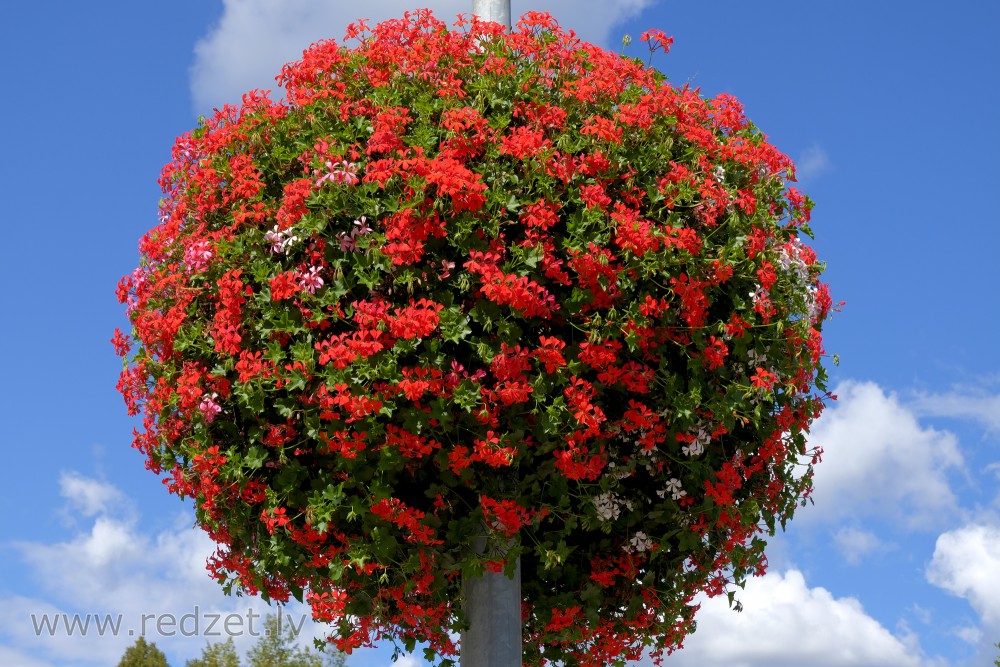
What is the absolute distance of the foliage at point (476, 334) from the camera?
260 inches

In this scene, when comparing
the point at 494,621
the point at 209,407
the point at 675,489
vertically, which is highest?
the point at 209,407

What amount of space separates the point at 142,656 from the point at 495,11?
18.9m

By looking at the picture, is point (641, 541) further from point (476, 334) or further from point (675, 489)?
point (476, 334)

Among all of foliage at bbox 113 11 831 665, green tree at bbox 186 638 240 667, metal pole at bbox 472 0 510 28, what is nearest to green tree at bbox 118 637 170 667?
green tree at bbox 186 638 240 667

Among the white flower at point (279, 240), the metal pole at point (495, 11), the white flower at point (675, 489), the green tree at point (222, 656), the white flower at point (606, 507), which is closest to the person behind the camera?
the white flower at point (279, 240)

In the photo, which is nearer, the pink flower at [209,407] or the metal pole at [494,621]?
the pink flower at [209,407]

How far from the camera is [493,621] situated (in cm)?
733

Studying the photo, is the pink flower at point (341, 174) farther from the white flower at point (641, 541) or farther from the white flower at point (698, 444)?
the white flower at point (641, 541)

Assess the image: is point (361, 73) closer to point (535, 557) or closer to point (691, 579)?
point (535, 557)

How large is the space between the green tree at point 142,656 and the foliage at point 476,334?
53.3 ft

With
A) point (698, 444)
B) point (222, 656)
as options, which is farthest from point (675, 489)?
point (222, 656)

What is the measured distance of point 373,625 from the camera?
7637 mm

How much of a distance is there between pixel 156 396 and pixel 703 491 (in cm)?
416

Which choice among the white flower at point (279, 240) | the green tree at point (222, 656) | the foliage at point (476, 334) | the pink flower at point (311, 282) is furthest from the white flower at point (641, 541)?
the green tree at point (222, 656)
